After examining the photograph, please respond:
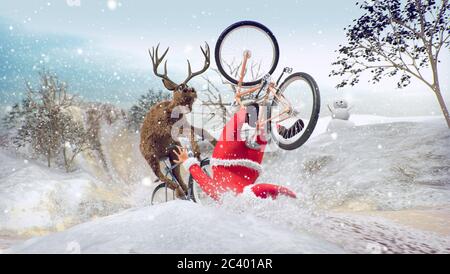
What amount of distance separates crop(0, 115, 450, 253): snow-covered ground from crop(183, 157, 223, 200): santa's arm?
24 centimetres

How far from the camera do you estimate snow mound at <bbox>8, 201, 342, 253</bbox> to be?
8.84 ft

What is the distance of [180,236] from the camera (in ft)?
9.32

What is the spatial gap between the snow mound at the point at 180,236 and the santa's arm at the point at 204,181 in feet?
2.00

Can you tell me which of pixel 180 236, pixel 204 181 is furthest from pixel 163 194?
pixel 180 236

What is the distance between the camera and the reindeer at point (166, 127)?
202 inches

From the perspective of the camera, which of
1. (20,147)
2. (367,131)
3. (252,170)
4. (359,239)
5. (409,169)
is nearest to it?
(359,239)

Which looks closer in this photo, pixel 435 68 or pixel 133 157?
pixel 435 68

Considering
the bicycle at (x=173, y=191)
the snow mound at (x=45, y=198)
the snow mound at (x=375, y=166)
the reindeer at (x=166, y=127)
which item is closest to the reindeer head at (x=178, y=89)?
the reindeer at (x=166, y=127)

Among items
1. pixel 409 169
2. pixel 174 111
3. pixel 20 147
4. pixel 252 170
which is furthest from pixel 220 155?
pixel 20 147

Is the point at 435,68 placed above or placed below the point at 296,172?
above

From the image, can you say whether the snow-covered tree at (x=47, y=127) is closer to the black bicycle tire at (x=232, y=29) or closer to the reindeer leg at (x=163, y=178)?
the reindeer leg at (x=163, y=178)
